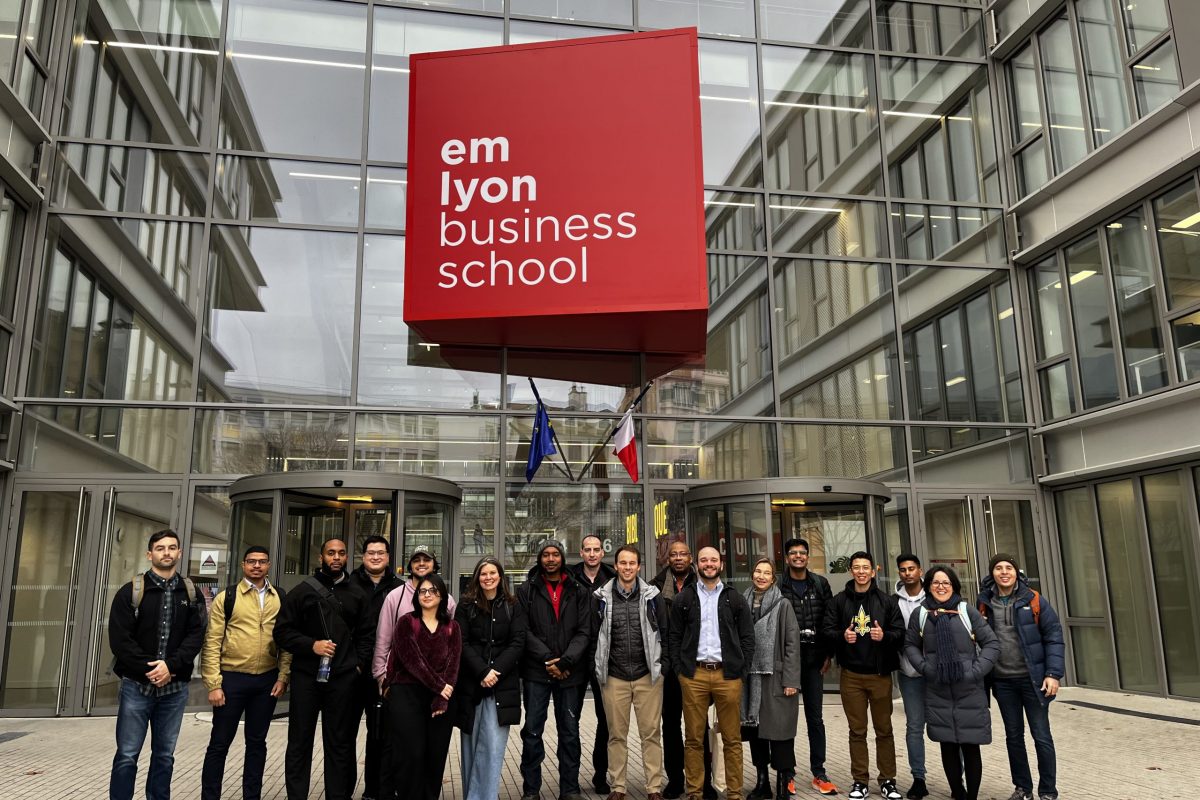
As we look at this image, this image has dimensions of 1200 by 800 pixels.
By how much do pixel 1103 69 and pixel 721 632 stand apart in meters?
10.6

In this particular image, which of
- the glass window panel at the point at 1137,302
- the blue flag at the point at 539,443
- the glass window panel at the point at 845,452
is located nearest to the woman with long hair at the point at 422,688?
the blue flag at the point at 539,443

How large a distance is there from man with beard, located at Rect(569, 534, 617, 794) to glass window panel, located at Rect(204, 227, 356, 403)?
18.9ft

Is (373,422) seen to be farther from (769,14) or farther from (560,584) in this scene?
(769,14)

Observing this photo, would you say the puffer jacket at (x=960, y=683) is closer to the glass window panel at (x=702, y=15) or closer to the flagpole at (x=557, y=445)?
the flagpole at (x=557, y=445)

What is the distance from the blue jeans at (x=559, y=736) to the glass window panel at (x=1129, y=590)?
28.4ft

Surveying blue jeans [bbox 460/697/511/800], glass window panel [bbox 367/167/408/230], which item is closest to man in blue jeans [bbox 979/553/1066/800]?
blue jeans [bbox 460/697/511/800]

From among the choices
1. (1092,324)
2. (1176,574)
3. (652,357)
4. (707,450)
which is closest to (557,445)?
(652,357)

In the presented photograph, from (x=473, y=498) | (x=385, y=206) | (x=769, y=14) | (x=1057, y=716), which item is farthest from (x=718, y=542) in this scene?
(x=769, y=14)

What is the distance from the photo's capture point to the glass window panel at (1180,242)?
1105cm

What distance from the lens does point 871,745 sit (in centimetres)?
856

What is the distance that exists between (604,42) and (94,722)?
9835 millimetres

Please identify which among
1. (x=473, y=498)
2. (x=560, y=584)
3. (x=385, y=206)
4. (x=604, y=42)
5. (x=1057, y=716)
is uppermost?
(x=604, y=42)

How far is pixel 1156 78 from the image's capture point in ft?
38.2

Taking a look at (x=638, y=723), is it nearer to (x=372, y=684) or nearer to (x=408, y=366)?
(x=372, y=684)
